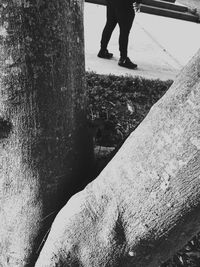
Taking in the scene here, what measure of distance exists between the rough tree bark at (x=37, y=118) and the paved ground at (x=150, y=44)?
3313 millimetres

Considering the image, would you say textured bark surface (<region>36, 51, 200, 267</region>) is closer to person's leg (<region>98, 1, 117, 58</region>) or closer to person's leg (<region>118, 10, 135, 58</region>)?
person's leg (<region>118, 10, 135, 58</region>)

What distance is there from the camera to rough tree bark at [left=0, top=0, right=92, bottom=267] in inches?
54.6

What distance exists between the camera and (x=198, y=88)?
122 cm

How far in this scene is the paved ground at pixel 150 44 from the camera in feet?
17.3

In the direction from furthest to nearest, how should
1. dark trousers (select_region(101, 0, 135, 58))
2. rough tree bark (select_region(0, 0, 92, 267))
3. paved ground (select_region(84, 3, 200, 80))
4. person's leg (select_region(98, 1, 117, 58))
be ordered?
1. paved ground (select_region(84, 3, 200, 80))
2. person's leg (select_region(98, 1, 117, 58))
3. dark trousers (select_region(101, 0, 135, 58))
4. rough tree bark (select_region(0, 0, 92, 267))

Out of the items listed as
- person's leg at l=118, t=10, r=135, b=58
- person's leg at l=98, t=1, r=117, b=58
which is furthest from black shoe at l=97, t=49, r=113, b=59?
person's leg at l=118, t=10, r=135, b=58

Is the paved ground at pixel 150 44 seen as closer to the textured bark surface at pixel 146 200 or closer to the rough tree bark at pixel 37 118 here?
the rough tree bark at pixel 37 118

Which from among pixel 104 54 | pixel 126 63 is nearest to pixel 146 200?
pixel 126 63

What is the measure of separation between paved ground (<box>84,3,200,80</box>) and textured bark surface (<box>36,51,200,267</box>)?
354 centimetres

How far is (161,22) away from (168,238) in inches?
277

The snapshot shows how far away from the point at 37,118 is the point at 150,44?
5362 millimetres

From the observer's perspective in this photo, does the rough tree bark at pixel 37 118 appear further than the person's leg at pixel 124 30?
No

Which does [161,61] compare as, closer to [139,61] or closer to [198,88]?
[139,61]

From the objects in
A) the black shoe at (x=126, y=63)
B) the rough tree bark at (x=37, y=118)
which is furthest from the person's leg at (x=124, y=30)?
the rough tree bark at (x=37, y=118)
